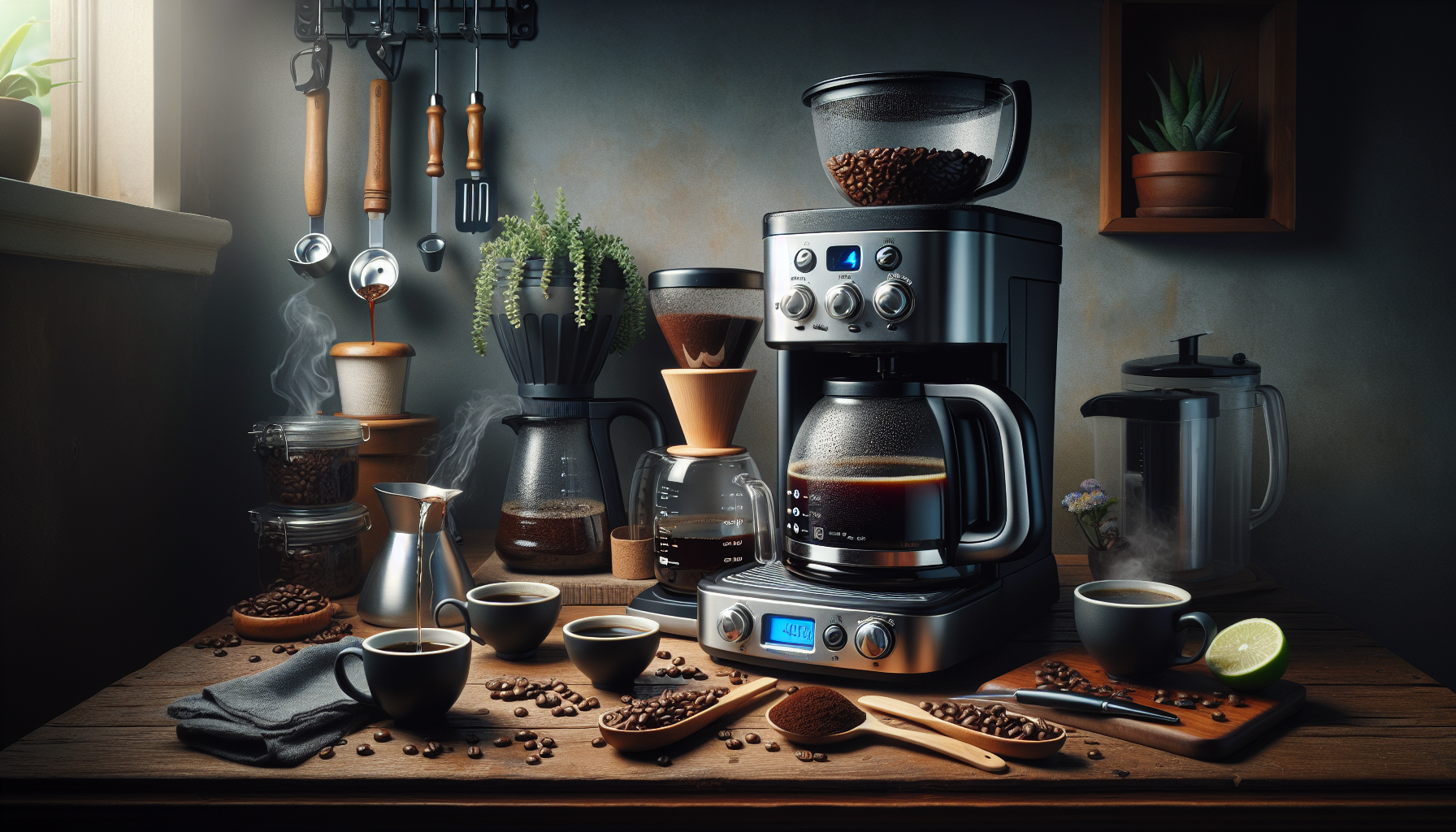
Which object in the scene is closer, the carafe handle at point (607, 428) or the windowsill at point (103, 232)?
the windowsill at point (103, 232)

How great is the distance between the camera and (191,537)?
1.55 metres

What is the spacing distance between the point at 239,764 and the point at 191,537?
839 millimetres

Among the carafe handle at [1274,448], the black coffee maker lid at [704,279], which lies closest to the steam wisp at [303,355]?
the black coffee maker lid at [704,279]

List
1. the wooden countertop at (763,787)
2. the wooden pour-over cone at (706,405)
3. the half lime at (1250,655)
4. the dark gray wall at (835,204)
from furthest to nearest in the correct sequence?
1. the dark gray wall at (835,204)
2. the wooden pour-over cone at (706,405)
3. the half lime at (1250,655)
4. the wooden countertop at (763,787)

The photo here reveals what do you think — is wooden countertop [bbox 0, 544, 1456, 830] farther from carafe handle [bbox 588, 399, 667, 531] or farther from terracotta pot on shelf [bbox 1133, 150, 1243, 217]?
terracotta pot on shelf [bbox 1133, 150, 1243, 217]

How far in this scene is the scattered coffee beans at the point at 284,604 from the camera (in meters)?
1.21

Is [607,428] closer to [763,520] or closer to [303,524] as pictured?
[763,520]

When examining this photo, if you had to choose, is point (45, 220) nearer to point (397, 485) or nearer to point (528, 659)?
point (397, 485)

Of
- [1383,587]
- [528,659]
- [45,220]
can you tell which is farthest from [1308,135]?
[45,220]

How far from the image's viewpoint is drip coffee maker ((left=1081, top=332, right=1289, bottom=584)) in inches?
52.6

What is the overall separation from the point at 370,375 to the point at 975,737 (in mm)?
1032

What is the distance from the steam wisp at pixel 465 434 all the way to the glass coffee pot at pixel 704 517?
396 mm

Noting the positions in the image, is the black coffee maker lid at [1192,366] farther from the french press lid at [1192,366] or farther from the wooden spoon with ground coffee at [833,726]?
the wooden spoon with ground coffee at [833,726]

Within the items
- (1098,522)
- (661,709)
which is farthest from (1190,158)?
(661,709)
